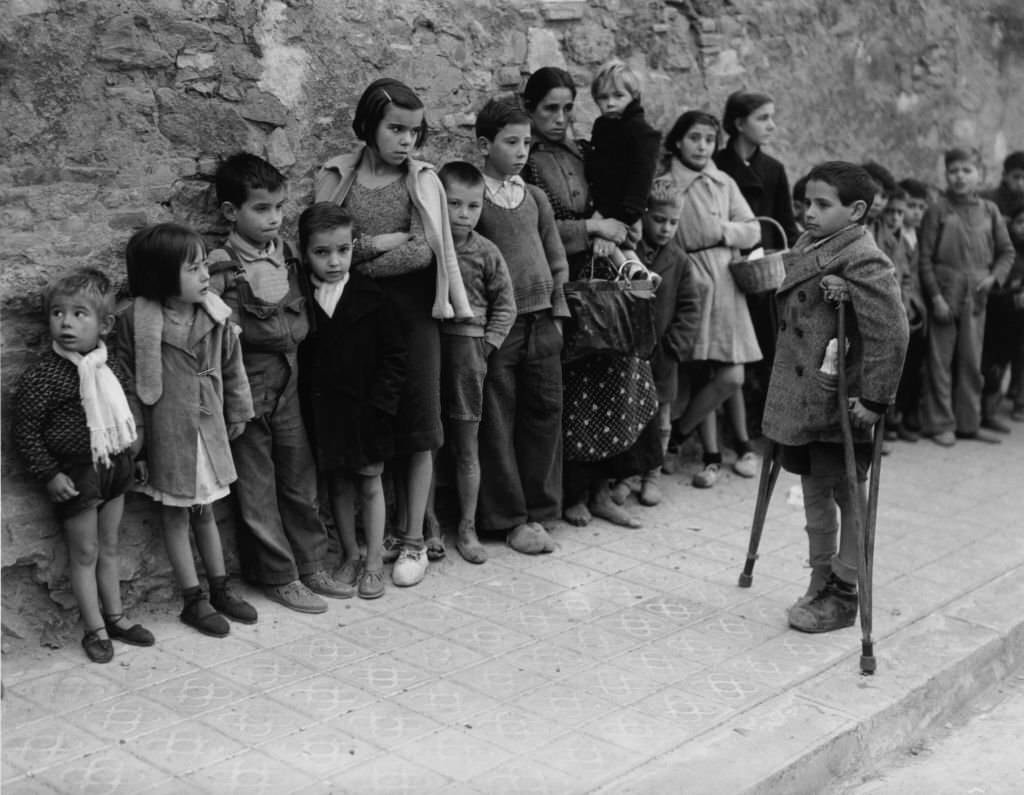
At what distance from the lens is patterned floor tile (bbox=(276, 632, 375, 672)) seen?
4648 millimetres

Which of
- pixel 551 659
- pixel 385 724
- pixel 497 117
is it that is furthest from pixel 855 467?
pixel 497 117

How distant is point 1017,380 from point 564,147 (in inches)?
163

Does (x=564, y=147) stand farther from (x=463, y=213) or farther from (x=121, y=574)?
(x=121, y=574)

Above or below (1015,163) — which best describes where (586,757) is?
below

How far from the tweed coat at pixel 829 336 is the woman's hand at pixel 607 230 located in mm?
1100

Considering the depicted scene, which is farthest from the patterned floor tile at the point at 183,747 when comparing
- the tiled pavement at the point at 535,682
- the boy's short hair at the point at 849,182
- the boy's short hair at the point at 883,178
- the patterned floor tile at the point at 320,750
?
the boy's short hair at the point at 883,178

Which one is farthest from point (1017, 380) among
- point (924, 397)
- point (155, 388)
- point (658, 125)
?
point (155, 388)

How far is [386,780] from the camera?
382 centimetres

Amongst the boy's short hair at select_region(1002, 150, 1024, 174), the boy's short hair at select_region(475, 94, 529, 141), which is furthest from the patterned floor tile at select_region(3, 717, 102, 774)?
the boy's short hair at select_region(1002, 150, 1024, 174)

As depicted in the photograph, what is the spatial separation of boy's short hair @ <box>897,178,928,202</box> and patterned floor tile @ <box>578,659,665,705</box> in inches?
178

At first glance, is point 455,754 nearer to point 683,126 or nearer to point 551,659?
point 551,659

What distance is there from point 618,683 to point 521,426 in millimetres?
1670

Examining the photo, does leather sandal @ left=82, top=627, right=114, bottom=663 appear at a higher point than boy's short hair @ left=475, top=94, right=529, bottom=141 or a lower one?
lower

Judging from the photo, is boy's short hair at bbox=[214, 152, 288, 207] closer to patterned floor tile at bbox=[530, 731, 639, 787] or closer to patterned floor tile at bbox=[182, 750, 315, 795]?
patterned floor tile at bbox=[182, 750, 315, 795]
